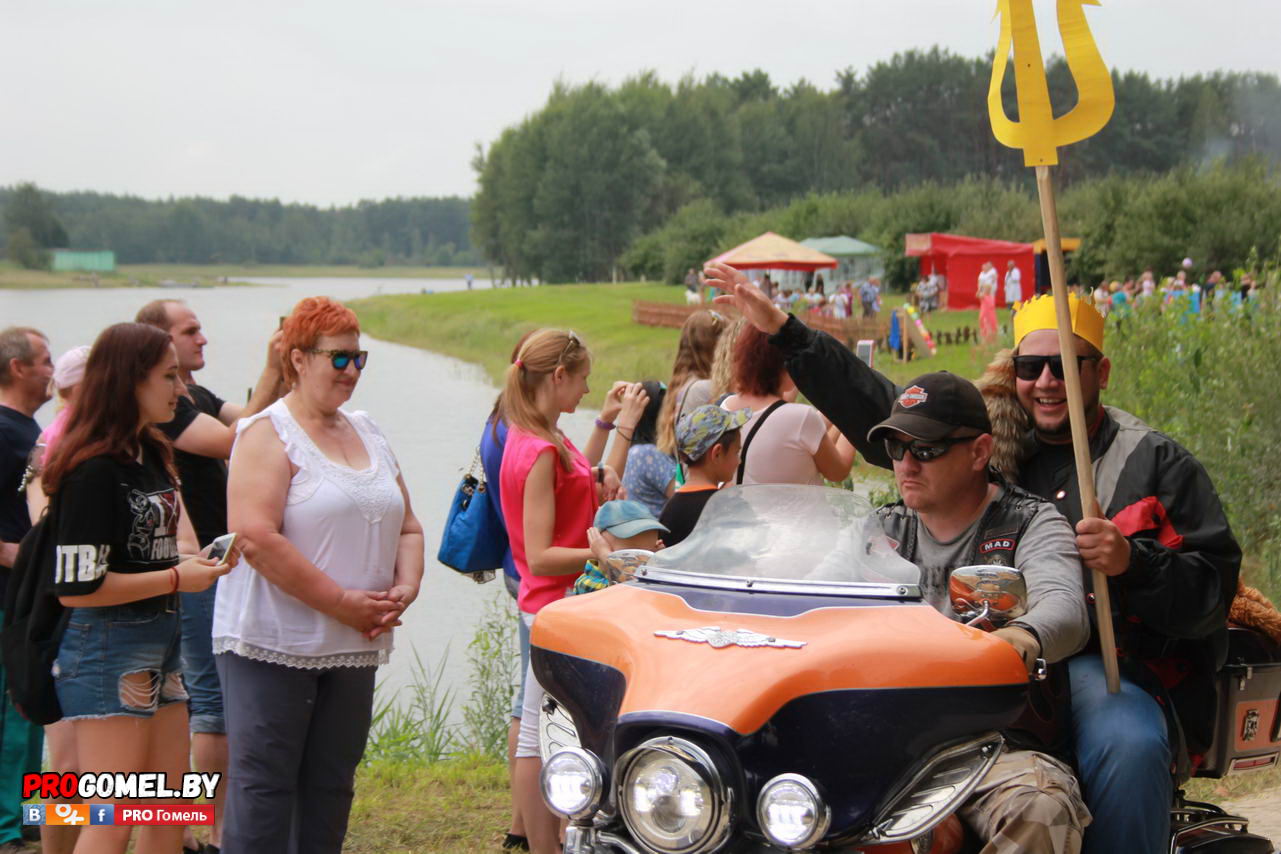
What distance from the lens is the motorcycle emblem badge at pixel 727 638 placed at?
9.07 feet

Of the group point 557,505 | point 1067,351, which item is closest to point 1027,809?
point 1067,351

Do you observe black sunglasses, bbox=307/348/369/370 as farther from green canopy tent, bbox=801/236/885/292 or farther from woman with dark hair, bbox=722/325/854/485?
green canopy tent, bbox=801/236/885/292

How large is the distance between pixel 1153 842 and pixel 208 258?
11447 centimetres

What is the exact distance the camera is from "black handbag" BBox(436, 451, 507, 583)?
5594 mm

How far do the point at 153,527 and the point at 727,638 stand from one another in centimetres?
251

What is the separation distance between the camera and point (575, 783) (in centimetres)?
278

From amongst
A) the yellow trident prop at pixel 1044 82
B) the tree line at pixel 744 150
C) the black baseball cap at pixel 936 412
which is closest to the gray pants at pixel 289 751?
the black baseball cap at pixel 936 412

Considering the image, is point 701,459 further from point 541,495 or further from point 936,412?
point 936,412

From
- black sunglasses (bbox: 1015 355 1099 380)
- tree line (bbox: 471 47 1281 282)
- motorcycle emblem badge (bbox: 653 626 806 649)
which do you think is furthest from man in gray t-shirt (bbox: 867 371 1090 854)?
tree line (bbox: 471 47 1281 282)

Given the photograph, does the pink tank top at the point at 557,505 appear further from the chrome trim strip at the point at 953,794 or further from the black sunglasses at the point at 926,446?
the chrome trim strip at the point at 953,794

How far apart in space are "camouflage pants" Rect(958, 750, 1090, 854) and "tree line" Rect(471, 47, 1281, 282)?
78572 millimetres

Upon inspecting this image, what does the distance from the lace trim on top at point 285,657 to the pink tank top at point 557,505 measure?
851 mm

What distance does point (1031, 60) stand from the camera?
3459 millimetres

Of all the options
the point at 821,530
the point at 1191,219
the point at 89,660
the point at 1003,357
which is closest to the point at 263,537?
the point at 89,660
